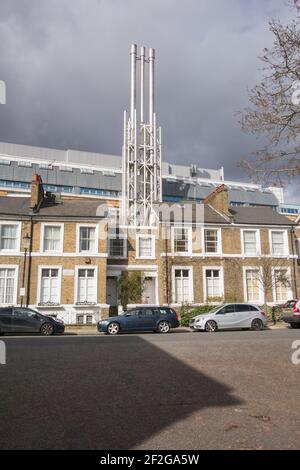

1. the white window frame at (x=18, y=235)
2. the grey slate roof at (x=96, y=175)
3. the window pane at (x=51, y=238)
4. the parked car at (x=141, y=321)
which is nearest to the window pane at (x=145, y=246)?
the window pane at (x=51, y=238)

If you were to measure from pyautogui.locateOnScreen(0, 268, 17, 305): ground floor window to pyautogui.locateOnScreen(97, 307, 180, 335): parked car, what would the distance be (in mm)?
8654

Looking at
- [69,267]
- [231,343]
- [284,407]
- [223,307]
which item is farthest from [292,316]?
[284,407]

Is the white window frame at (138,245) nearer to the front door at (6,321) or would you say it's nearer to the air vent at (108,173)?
the front door at (6,321)

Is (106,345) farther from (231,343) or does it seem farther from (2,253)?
(2,253)

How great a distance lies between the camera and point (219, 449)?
4.53 metres

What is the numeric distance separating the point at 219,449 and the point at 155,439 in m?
0.80

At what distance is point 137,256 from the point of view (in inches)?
1195

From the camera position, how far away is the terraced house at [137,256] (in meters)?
27.1

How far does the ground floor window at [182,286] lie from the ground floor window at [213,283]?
141cm

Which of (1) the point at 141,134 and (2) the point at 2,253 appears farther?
(1) the point at 141,134

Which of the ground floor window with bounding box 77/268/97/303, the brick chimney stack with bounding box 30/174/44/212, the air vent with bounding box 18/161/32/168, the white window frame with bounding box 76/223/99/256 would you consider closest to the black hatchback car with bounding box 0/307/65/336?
the ground floor window with bounding box 77/268/97/303

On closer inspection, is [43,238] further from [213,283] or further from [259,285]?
[259,285]

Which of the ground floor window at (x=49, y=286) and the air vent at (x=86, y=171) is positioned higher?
the air vent at (x=86, y=171)

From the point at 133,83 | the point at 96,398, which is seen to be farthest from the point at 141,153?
the point at 96,398
